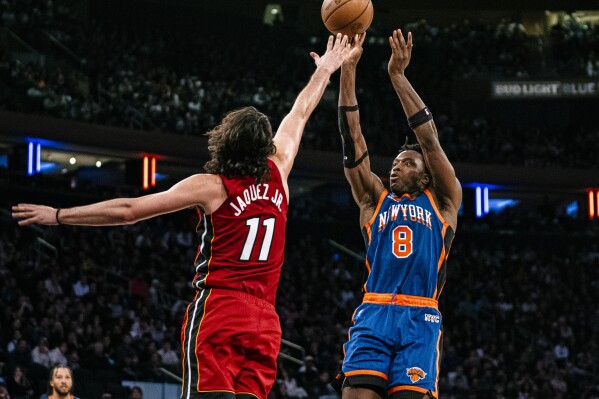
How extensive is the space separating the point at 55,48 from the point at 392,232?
70.8 ft

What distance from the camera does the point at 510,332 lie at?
26.8 meters

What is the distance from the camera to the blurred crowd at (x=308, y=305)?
58.4 ft

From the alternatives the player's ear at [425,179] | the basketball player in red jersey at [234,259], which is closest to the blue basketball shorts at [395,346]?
the player's ear at [425,179]

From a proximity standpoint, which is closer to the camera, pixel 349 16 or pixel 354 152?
pixel 354 152

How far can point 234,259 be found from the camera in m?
5.19

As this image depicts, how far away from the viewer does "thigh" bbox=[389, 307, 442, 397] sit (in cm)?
627

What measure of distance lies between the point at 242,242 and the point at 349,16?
283cm

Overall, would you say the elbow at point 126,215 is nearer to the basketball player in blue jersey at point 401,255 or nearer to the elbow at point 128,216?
the elbow at point 128,216

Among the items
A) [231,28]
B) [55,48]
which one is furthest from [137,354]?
[231,28]

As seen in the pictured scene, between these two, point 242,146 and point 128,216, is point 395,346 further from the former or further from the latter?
point 128,216

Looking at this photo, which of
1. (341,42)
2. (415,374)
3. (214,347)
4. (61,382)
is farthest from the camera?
(61,382)

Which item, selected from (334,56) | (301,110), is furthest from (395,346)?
(334,56)

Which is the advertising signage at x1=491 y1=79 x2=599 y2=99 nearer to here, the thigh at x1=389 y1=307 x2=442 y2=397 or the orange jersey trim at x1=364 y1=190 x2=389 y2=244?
the orange jersey trim at x1=364 y1=190 x2=389 y2=244

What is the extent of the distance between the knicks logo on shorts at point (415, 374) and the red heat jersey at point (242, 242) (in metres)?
1.37
